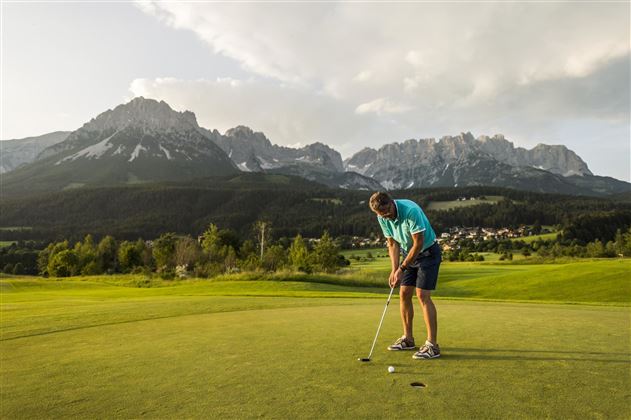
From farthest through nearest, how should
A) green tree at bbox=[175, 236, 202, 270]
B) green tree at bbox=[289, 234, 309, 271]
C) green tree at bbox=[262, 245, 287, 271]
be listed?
green tree at bbox=[175, 236, 202, 270], green tree at bbox=[289, 234, 309, 271], green tree at bbox=[262, 245, 287, 271]

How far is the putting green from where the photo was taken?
4.48 meters

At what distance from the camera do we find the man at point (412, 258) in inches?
283

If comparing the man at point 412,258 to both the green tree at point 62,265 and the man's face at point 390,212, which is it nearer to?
the man's face at point 390,212

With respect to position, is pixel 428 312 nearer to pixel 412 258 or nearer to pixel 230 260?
pixel 412 258

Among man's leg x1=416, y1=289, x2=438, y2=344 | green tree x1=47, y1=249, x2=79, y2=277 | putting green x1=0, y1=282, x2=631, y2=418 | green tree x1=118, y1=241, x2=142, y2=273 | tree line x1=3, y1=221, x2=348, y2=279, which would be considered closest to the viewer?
putting green x1=0, y1=282, x2=631, y2=418

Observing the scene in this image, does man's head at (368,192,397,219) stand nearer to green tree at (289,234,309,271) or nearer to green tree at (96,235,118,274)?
green tree at (289,234,309,271)

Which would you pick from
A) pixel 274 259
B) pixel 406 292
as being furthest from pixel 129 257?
pixel 406 292

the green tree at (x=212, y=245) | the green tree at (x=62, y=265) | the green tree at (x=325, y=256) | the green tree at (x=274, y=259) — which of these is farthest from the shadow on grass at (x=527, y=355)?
the green tree at (x=62, y=265)

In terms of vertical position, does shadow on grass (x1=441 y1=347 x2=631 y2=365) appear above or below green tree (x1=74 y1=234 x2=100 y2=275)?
above

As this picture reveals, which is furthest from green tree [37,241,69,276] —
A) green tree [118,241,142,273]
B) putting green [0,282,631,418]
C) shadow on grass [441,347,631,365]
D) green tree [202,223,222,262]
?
shadow on grass [441,347,631,365]

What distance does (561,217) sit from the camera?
16588 cm

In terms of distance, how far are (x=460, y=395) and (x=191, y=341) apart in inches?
211

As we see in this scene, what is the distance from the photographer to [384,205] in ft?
24.0

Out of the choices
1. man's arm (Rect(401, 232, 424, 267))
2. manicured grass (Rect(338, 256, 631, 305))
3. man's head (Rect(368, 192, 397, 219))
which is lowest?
manicured grass (Rect(338, 256, 631, 305))
